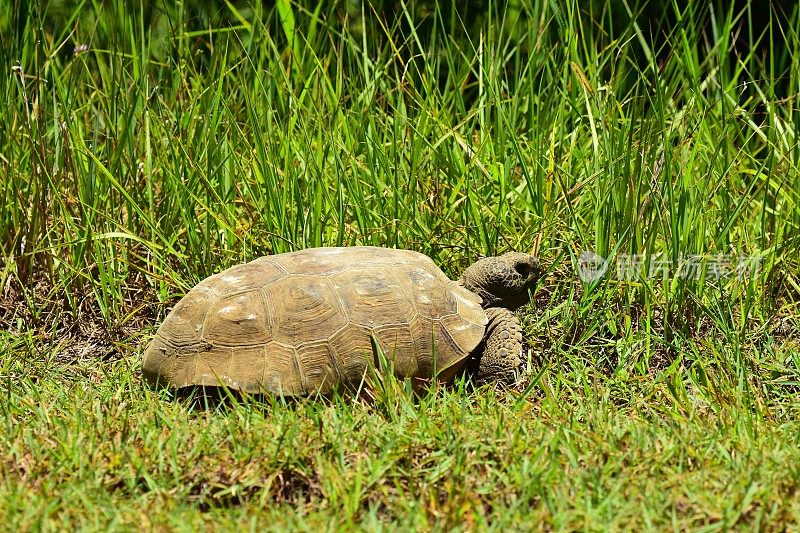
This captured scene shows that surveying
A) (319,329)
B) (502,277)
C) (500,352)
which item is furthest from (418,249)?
(319,329)

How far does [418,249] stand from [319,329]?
89 centimetres

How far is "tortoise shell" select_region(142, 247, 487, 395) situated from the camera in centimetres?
318

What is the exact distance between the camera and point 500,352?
11.2ft

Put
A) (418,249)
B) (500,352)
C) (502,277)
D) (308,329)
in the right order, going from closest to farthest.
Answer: (308,329) < (500,352) < (502,277) < (418,249)

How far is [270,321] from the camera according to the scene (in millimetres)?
3207

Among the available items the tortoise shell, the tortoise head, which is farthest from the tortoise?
the tortoise head

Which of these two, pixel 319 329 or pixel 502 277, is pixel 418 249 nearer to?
pixel 502 277

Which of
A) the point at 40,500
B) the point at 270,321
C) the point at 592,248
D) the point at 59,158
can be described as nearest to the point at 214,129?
the point at 59,158

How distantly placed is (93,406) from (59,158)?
1349mm

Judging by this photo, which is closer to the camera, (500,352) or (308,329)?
(308,329)

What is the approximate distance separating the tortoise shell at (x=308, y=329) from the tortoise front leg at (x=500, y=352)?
0.10 meters

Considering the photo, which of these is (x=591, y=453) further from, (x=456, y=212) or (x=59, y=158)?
(x=59, y=158)

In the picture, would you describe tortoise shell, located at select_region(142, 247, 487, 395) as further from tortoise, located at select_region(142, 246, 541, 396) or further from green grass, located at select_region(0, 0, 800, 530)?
green grass, located at select_region(0, 0, 800, 530)

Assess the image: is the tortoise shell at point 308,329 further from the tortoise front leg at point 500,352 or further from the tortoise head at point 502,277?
the tortoise head at point 502,277
